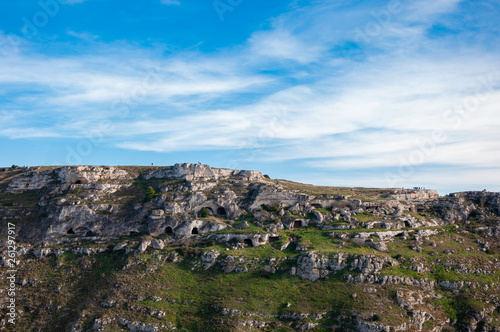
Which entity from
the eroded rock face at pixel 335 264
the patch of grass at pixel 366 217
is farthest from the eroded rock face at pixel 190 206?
the eroded rock face at pixel 335 264

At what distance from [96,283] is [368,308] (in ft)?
133

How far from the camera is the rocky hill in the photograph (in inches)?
1959

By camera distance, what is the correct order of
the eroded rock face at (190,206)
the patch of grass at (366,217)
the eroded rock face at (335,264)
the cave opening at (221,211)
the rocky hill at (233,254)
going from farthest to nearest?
the cave opening at (221,211) → the patch of grass at (366,217) → the eroded rock face at (190,206) → the eroded rock face at (335,264) → the rocky hill at (233,254)

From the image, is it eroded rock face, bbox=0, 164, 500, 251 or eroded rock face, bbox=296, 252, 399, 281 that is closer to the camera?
eroded rock face, bbox=296, 252, 399, 281

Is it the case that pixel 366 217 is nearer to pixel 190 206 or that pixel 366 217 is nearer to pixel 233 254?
pixel 233 254

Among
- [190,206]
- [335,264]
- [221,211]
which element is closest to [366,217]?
[335,264]

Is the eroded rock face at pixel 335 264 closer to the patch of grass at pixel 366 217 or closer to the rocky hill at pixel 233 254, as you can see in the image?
the rocky hill at pixel 233 254

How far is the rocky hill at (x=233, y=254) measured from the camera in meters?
49.8

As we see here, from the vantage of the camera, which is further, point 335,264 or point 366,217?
point 366,217

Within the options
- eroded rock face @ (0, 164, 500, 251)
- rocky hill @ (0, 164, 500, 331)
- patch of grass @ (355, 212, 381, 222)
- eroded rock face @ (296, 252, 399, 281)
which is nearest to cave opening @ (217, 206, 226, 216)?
eroded rock face @ (0, 164, 500, 251)

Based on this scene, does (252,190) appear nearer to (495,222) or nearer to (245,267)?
(245,267)

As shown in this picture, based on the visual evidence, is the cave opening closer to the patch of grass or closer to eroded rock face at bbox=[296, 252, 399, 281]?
eroded rock face at bbox=[296, 252, 399, 281]

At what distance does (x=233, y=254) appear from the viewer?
199 ft

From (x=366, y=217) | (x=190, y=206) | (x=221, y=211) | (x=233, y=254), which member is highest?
(x=190, y=206)
